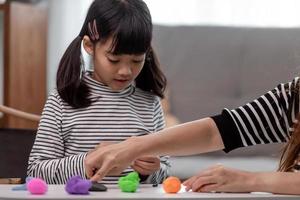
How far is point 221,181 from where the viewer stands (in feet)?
3.26

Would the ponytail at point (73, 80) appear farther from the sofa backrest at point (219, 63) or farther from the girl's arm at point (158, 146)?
the sofa backrest at point (219, 63)

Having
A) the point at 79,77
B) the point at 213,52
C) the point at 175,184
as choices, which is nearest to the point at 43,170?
the point at 79,77

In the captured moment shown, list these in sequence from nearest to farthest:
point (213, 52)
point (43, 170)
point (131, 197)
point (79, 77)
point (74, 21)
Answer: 1. point (131, 197)
2. point (43, 170)
3. point (79, 77)
4. point (213, 52)
5. point (74, 21)

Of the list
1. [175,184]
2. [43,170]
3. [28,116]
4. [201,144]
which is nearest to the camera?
[175,184]

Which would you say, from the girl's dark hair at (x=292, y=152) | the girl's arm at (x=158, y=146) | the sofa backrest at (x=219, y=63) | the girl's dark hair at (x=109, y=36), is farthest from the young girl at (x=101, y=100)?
the sofa backrest at (x=219, y=63)

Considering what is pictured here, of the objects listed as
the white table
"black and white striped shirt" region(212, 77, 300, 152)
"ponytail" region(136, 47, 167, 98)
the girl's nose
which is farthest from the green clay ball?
"ponytail" region(136, 47, 167, 98)

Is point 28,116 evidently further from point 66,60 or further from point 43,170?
point 43,170

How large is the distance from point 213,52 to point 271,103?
5.79 ft

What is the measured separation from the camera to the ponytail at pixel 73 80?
1416mm

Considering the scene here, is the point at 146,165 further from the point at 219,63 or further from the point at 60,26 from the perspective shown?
the point at 60,26

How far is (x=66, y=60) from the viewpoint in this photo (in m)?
1.49

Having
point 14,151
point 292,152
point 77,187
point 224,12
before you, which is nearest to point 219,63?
point 224,12

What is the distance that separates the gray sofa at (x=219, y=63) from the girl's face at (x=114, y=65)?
58.6 inches

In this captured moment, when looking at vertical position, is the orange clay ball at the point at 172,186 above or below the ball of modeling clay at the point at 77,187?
below
